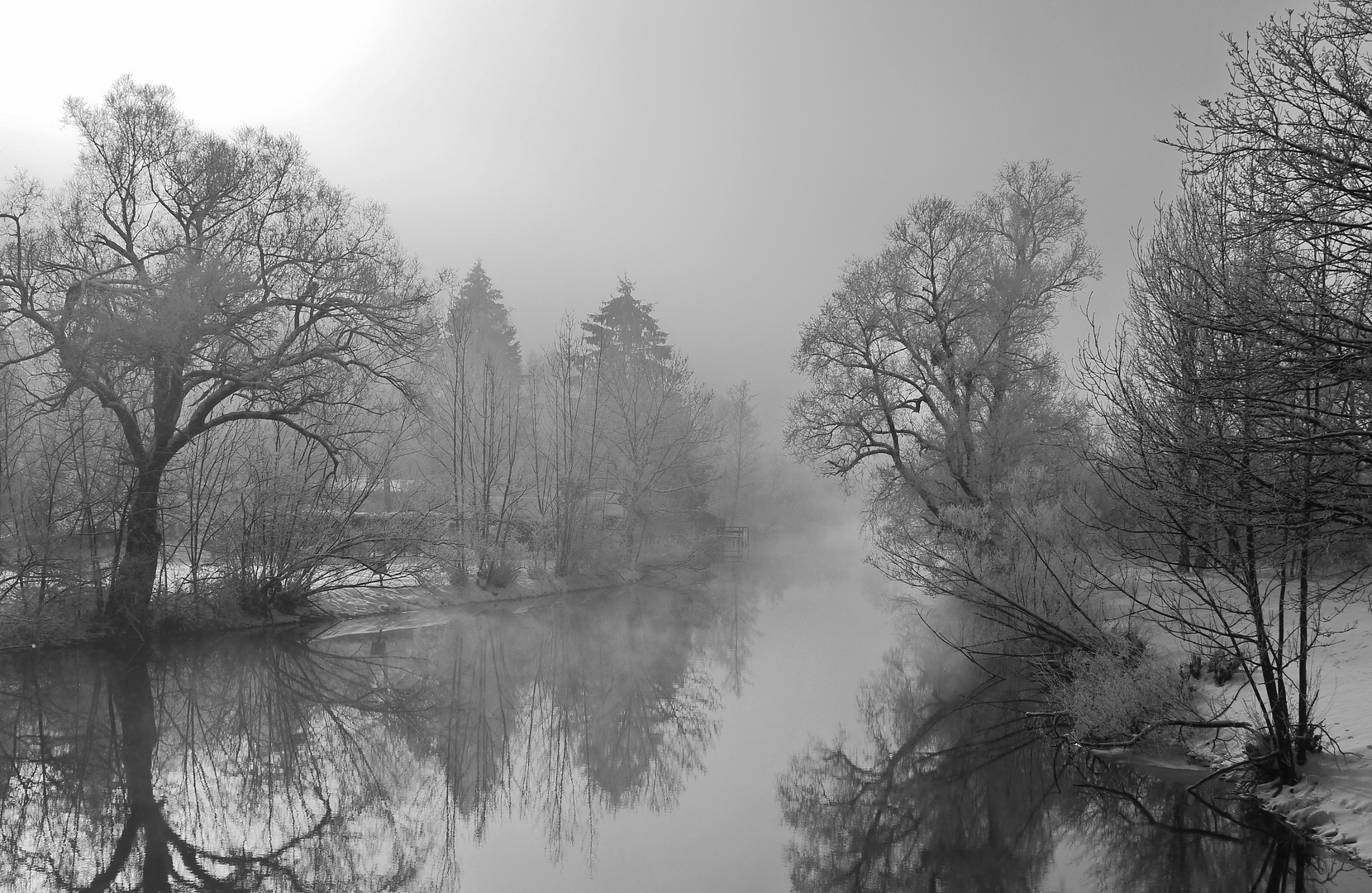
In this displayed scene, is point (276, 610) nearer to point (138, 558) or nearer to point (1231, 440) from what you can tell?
point (138, 558)

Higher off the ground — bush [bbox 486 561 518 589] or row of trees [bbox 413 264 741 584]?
→ row of trees [bbox 413 264 741 584]

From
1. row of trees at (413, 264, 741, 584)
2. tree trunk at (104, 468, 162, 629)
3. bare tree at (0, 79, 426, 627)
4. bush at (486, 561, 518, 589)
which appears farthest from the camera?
row of trees at (413, 264, 741, 584)

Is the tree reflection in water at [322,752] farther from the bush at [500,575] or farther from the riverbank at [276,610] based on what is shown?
the bush at [500,575]

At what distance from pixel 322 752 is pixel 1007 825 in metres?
8.87

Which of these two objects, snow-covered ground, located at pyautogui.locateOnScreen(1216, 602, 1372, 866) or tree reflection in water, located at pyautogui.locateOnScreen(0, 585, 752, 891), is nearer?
tree reflection in water, located at pyautogui.locateOnScreen(0, 585, 752, 891)

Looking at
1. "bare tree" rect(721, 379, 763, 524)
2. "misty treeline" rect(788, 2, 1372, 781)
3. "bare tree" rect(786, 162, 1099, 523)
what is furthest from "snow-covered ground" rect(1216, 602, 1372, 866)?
"bare tree" rect(721, 379, 763, 524)

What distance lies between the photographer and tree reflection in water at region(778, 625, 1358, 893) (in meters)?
8.50

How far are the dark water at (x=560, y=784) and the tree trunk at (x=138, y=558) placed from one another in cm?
103

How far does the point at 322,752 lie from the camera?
1230 cm

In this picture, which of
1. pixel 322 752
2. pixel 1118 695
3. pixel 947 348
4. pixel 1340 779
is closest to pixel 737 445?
pixel 947 348

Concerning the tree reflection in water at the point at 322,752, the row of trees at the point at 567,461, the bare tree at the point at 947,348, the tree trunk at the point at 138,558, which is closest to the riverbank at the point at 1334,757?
the tree reflection in water at the point at 322,752

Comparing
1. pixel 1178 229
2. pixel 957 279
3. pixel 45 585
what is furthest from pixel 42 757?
pixel 957 279

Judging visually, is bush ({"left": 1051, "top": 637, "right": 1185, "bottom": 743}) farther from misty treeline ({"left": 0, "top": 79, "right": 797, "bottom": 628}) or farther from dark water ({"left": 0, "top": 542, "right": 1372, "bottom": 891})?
misty treeline ({"left": 0, "top": 79, "right": 797, "bottom": 628})

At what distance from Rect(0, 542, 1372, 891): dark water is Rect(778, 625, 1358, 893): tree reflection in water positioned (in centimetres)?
4
